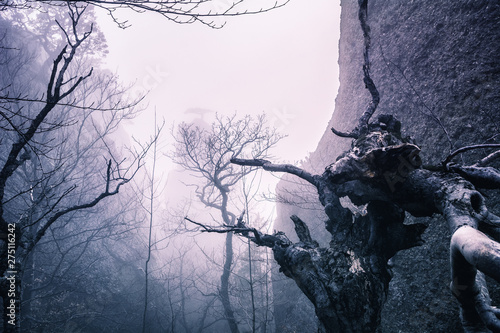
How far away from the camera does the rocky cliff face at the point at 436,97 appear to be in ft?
17.8

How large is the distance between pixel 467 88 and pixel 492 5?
231cm

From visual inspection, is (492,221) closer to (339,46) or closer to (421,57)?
(421,57)

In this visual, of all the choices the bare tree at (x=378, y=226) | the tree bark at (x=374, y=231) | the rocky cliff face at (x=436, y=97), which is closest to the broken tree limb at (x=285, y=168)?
the bare tree at (x=378, y=226)

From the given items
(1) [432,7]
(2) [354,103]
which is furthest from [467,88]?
(2) [354,103]

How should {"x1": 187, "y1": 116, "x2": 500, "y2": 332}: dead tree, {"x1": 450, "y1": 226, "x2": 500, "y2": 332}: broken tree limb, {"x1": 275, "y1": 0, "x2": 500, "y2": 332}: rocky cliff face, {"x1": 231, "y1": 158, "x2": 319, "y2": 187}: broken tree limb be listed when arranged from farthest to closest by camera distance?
{"x1": 275, "y1": 0, "x2": 500, "y2": 332}: rocky cliff face < {"x1": 231, "y1": 158, "x2": 319, "y2": 187}: broken tree limb < {"x1": 187, "y1": 116, "x2": 500, "y2": 332}: dead tree < {"x1": 450, "y1": 226, "x2": 500, "y2": 332}: broken tree limb

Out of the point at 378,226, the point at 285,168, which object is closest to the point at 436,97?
the point at 378,226

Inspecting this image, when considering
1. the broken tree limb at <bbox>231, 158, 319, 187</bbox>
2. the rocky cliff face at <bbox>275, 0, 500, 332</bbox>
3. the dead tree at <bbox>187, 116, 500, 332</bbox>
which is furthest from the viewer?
the rocky cliff face at <bbox>275, 0, 500, 332</bbox>

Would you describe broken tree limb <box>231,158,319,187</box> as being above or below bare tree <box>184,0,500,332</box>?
above

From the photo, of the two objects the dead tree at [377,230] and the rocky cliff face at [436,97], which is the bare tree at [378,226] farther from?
the rocky cliff face at [436,97]

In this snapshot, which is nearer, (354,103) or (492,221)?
(492,221)

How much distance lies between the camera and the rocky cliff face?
542cm

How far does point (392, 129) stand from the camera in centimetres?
365

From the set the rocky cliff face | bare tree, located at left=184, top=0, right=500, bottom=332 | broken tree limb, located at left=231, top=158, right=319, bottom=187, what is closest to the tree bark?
bare tree, located at left=184, top=0, right=500, bottom=332

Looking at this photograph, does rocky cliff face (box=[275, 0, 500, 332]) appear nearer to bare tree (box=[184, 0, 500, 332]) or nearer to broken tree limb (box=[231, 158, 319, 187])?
bare tree (box=[184, 0, 500, 332])
